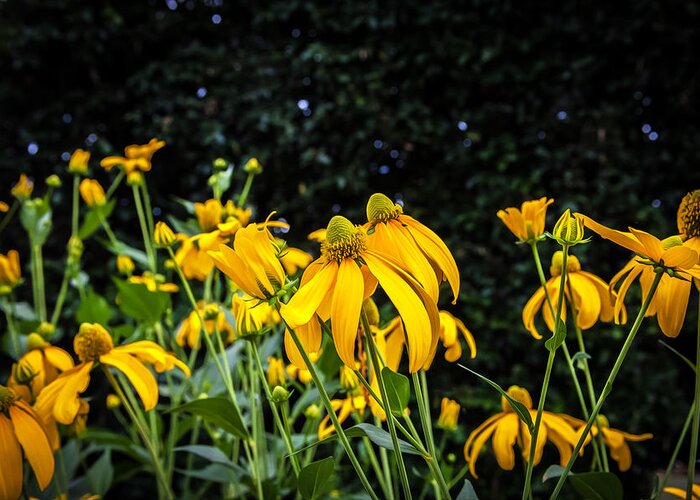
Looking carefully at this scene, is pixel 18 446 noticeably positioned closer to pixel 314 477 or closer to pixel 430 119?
pixel 314 477

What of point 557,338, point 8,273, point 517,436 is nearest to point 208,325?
point 8,273

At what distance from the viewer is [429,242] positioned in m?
0.51

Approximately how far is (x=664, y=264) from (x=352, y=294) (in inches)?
8.7

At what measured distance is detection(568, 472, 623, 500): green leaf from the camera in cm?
52

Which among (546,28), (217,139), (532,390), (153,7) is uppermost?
(153,7)

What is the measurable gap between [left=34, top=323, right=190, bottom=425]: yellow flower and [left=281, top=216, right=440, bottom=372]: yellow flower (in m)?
0.26

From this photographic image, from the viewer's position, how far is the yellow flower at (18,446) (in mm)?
551

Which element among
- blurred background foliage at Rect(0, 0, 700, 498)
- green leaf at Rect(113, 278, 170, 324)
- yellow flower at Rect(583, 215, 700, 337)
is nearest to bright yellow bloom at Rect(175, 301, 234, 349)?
green leaf at Rect(113, 278, 170, 324)

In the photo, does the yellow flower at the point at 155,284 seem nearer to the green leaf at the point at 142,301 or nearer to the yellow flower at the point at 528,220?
the green leaf at the point at 142,301

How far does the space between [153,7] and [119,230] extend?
0.78m

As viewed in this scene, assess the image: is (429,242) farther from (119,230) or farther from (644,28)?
(119,230)

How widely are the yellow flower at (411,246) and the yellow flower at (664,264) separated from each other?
109mm

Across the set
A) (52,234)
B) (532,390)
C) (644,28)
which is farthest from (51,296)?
(644,28)

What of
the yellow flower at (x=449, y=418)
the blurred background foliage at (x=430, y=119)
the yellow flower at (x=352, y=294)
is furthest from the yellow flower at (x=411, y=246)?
the blurred background foliage at (x=430, y=119)
